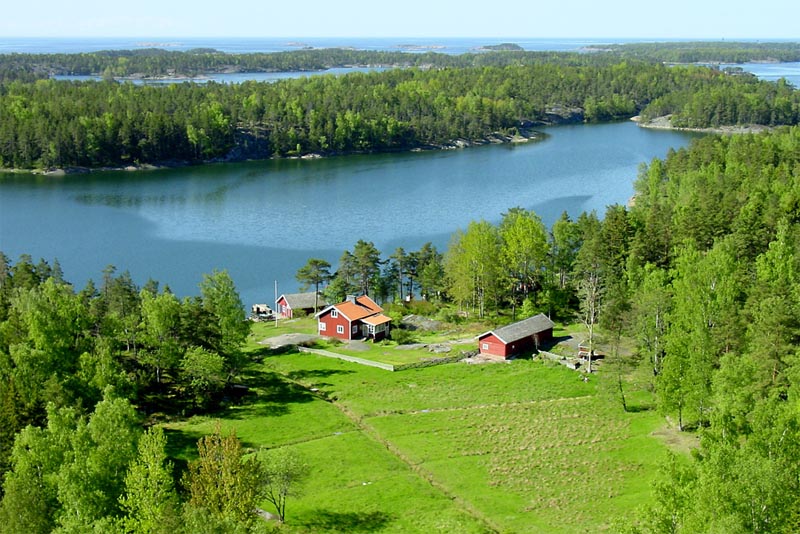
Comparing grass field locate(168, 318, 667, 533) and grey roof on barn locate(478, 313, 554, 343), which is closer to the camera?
grass field locate(168, 318, 667, 533)

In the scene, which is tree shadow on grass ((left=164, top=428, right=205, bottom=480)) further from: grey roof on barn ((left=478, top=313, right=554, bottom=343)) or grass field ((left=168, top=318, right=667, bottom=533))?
grey roof on barn ((left=478, top=313, right=554, bottom=343))

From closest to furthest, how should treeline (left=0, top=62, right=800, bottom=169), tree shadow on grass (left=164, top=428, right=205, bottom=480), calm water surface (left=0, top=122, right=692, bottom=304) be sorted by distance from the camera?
1. tree shadow on grass (left=164, top=428, right=205, bottom=480)
2. calm water surface (left=0, top=122, right=692, bottom=304)
3. treeline (left=0, top=62, right=800, bottom=169)

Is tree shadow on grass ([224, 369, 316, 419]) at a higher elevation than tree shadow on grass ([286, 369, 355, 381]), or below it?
higher

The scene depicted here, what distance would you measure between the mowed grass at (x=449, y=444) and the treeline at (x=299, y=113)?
290ft

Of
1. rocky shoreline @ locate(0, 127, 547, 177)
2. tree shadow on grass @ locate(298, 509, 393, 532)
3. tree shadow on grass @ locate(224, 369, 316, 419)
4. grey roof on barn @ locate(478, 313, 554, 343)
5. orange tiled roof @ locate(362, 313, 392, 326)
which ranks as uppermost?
rocky shoreline @ locate(0, 127, 547, 177)

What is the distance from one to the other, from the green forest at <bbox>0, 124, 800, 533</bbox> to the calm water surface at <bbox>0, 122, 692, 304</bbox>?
13616mm

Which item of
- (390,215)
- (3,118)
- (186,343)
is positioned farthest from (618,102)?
(186,343)

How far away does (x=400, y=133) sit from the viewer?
488ft

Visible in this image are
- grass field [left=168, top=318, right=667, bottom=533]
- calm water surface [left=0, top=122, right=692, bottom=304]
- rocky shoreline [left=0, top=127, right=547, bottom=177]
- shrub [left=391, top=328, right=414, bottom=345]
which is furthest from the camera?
rocky shoreline [left=0, top=127, right=547, bottom=177]

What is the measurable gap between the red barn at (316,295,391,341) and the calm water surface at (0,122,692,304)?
1210 cm

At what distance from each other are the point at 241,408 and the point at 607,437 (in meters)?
17.6

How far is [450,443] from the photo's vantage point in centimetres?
3584

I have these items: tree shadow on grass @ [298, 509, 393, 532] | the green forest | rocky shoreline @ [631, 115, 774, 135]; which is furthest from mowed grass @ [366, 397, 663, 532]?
rocky shoreline @ [631, 115, 774, 135]

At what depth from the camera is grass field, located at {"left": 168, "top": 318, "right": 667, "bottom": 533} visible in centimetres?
2948
